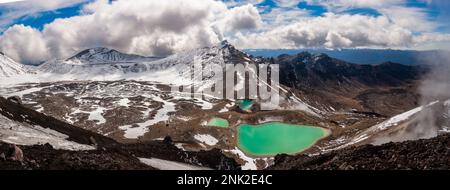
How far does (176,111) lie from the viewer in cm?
17612

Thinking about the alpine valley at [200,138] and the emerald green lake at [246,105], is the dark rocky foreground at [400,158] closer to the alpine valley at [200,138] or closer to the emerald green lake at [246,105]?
the alpine valley at [200,138]

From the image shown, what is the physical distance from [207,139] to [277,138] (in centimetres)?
1758

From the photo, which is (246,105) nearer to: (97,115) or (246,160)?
(97,115)

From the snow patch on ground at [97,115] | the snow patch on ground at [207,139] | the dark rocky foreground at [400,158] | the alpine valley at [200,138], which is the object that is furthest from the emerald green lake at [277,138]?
the dark rocky foreground at [400,158]

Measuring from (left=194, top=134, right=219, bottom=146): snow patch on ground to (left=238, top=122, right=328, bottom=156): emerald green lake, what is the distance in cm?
618

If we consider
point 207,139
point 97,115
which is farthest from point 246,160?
point 97,115

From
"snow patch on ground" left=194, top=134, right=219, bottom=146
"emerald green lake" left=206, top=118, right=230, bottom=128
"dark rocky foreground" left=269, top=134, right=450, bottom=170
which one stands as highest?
"dark rocky foreground" left=269, top=134, right=450, bottom=170

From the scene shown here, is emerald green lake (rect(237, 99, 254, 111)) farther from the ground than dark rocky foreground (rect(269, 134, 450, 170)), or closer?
closer

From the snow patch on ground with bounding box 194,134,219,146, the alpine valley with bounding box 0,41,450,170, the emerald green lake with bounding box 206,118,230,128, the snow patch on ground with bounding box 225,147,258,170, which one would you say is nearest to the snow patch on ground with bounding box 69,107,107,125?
the alpine valley with bounding box 0,41,450,170

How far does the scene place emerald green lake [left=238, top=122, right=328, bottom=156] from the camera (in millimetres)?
89938

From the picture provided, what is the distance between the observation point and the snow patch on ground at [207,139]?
103850mm

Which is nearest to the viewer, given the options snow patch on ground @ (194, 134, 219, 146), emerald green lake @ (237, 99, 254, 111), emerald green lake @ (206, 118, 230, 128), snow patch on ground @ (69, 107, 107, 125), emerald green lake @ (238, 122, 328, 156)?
emerald green lake @ (238, 122, 328, 156)

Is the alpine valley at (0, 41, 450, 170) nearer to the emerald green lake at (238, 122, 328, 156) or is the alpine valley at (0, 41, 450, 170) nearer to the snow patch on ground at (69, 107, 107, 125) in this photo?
the emerald green lake at (238, 122, 328, 156)
